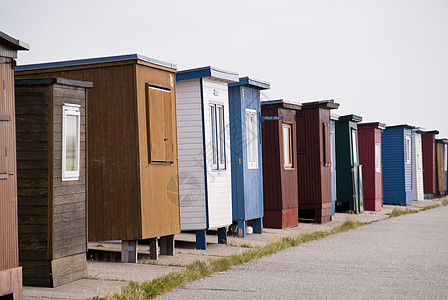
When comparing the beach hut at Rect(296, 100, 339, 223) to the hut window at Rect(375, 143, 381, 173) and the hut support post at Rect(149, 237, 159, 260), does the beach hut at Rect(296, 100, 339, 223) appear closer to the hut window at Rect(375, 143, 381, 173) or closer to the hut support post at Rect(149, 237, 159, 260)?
the hut window at Rect(375, 143, 381, 173)

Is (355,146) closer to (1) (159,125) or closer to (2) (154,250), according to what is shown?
(1) (159,125)

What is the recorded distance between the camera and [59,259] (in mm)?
9523

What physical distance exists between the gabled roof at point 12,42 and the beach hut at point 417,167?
1120 inches

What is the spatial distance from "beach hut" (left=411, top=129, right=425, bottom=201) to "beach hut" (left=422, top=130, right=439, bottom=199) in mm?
2275

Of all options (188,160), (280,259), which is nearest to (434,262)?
(280,259)

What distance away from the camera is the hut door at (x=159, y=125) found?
12266 millimetres

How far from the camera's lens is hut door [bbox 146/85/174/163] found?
12.3 m

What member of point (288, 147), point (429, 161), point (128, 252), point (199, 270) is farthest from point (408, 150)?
point (199, 270)

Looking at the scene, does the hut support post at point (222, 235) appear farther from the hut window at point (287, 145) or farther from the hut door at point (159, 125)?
the hut window at point (287, 145)

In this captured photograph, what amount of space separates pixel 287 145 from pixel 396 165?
45.8ft

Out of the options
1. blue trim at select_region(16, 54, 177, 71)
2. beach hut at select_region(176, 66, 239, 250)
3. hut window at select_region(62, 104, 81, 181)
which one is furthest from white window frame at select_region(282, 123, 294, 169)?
hut window at select_region(62, 104, 81, 181)

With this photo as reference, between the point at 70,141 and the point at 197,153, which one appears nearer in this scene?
the point at 70,141

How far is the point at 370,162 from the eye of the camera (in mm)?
27781

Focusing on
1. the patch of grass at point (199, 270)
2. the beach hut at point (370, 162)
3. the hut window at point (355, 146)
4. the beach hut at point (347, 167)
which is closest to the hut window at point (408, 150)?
the beach hut at point (370, 162)
